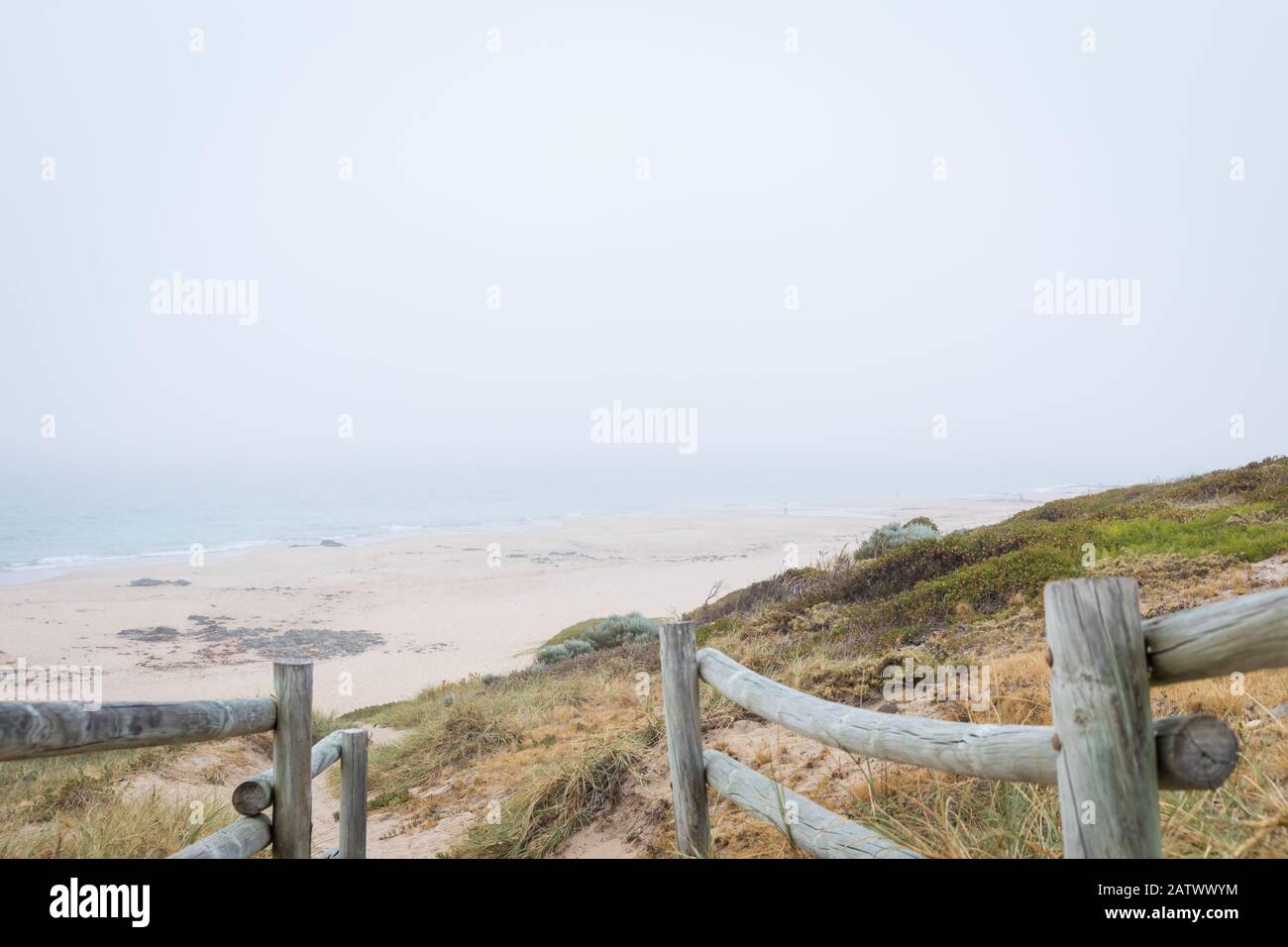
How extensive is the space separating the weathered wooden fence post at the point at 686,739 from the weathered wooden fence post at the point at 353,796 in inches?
78.1

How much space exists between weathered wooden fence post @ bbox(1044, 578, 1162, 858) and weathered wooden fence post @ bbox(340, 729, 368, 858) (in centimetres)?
412

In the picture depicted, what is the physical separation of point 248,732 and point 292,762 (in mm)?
286

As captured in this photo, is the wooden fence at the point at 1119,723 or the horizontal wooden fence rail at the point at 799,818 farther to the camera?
the horizontal wooden fence rail at the point at 799,818

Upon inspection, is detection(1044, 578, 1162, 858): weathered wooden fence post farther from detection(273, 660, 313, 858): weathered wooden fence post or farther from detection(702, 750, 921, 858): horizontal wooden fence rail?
detection(273, 660, 313, 858): weathered wooden fence post

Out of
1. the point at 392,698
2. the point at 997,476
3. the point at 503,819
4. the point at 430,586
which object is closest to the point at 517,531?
the point at 430,586

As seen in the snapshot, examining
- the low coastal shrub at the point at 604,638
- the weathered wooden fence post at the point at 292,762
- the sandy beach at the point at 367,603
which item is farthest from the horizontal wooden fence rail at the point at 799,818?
the low coastal shrub at the point at 604,638

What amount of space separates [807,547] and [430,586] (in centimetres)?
1749

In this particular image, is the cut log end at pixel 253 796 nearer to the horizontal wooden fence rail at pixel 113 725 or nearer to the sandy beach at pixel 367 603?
the horizontal wooden fence rail at pixel 113 725

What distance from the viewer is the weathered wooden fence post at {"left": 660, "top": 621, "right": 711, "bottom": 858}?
4.25 m

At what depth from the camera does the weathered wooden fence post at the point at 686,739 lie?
425 cm

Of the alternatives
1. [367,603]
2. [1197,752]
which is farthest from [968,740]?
[367,603]

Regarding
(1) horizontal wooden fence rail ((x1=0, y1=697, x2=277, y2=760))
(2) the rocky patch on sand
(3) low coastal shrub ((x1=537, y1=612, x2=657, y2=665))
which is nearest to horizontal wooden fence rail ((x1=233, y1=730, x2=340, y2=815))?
(1) horizontal wooden fence rail ((x1=0, y1=697, x2=277, y2=760))

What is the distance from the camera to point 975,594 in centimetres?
984
